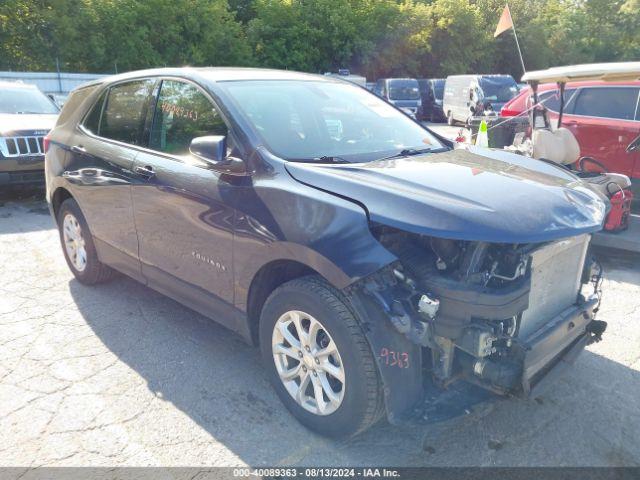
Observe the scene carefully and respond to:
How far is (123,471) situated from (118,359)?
1122mm

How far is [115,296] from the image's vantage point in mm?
4609

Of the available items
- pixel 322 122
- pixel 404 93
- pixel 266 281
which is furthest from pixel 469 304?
pixel 404 93

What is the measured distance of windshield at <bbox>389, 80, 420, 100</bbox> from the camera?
22.7m

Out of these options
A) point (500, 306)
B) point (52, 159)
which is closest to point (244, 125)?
point (500, 306)

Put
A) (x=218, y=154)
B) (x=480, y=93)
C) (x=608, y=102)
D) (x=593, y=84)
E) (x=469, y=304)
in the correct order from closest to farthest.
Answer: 1. (x=469, y=304)
2. (x=218, y=154)
3. (x=608, y=102)
4. (x=593, y=84)
5. (x=480, y=93)

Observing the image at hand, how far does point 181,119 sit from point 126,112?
2.51 ft

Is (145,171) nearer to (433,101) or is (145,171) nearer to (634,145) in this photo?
(634,145)

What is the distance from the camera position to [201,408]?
308 centimetres

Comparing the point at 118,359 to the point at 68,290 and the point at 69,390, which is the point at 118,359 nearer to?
the point at 69,390

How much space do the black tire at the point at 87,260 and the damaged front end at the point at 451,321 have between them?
2.90 metres

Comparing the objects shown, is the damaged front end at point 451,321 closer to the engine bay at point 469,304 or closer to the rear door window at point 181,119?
the engine bay at point 469,304

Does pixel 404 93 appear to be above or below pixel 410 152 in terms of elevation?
below

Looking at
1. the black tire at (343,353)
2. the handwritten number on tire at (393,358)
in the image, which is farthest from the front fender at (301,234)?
the handwritten number on tire at (393,358)

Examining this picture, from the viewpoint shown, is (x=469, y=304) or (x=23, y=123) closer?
(x=469, y=304)
